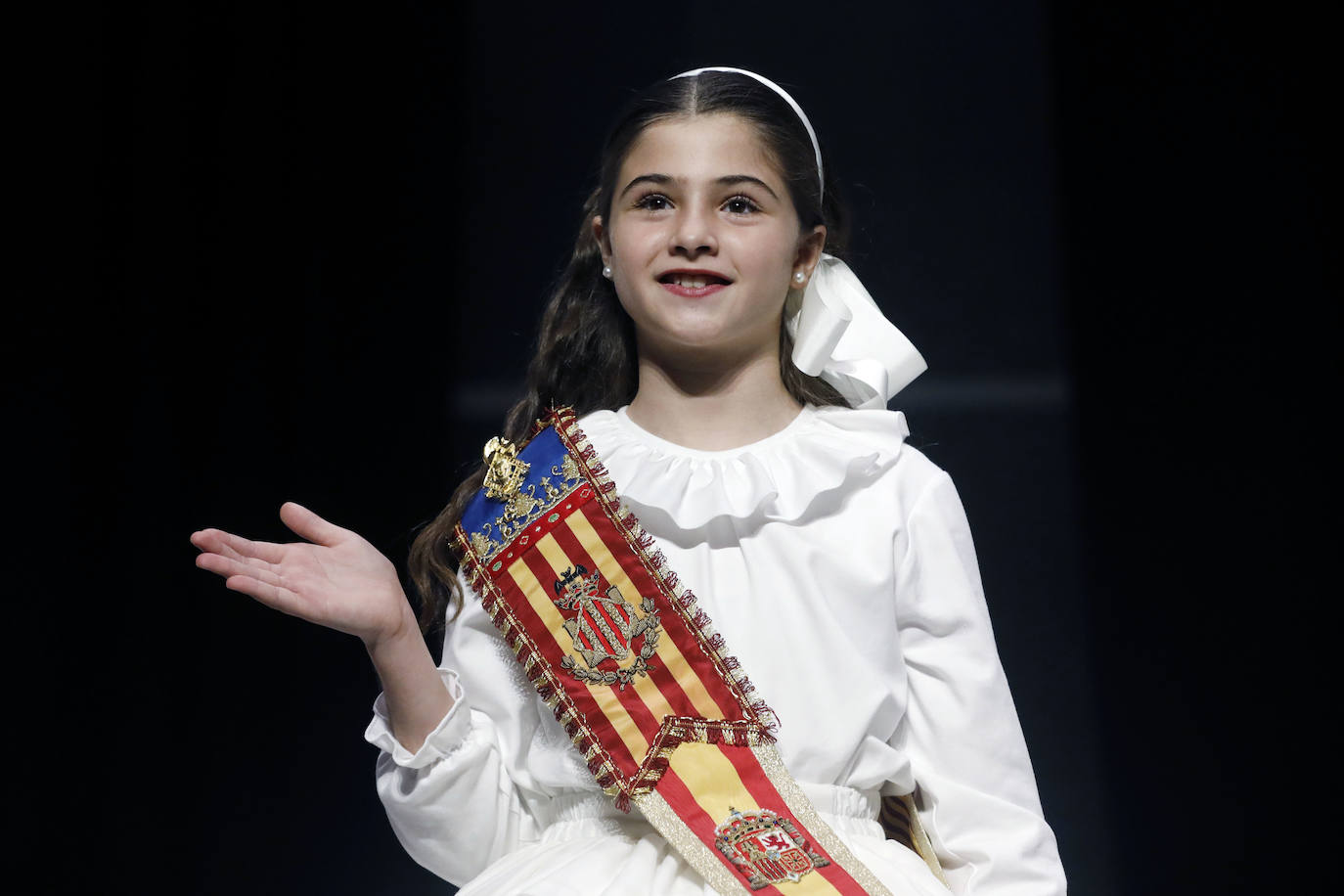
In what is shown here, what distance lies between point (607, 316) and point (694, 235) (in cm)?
22

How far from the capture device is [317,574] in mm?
1277

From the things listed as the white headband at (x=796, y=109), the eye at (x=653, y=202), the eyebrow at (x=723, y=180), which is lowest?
the eye at (x=653, y=202)

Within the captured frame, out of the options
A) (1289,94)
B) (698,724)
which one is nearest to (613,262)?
(698,724)

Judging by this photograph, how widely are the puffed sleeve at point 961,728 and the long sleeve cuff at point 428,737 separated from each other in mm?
411

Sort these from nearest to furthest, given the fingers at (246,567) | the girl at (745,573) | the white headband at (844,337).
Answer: the fingers at (246,567), the girl at (745,573), the white headband at (844,337)

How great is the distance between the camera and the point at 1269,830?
1.97 metres

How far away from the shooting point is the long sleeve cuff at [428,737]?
136cm

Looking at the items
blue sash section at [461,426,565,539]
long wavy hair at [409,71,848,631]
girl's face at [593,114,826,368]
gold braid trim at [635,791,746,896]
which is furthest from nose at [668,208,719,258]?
gold braid trim at [635,791,746,896]

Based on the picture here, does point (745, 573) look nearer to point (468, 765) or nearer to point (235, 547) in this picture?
point (468, 765)

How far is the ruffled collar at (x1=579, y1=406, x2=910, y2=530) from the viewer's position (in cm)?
141

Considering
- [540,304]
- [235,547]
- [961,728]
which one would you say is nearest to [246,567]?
[235,547]

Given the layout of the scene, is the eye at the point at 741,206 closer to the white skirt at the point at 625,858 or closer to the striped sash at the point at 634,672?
the striped sash at the point at 634,672

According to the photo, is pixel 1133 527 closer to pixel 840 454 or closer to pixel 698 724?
pixel 840 454

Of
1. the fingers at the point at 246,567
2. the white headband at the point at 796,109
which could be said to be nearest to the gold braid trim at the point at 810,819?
the fingers at the point at 246,567
